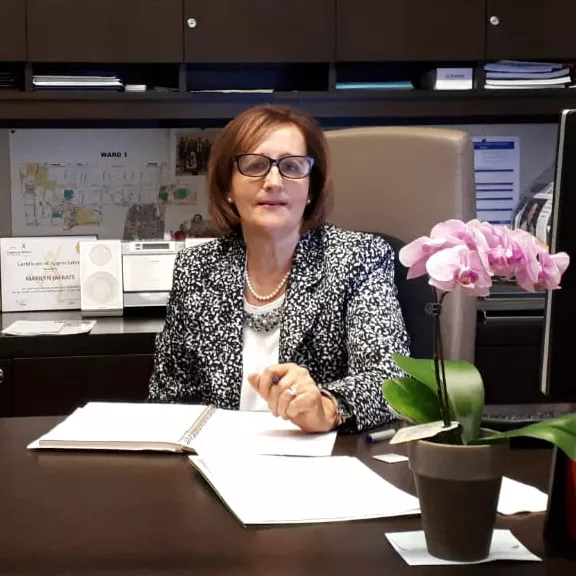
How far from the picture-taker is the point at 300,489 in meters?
1.13

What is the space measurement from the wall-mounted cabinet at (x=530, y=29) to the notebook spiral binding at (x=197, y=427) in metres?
1.77

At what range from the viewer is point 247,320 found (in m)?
1.85

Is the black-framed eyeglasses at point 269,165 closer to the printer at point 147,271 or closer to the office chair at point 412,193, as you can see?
the office chair at point 412,193

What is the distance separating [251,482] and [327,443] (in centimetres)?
23

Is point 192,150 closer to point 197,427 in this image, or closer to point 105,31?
point 105,31

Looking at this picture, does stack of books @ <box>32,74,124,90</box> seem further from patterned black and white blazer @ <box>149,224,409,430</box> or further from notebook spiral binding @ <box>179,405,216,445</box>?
notebook spiral binding @ <box>179,405,216,445</box>

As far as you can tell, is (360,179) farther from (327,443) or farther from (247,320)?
(327,443)

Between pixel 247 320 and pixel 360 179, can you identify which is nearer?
pixel 247 320

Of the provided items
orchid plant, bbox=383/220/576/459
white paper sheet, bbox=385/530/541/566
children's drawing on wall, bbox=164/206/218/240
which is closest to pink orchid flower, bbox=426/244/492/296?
orchid plant, bbox=383/220/576/459

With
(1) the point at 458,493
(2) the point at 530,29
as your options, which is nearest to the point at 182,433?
(1) the point at 458,493

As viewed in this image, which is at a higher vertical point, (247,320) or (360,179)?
(360,179)

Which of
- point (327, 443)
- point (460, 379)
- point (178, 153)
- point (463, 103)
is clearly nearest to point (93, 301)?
point (178, 153)

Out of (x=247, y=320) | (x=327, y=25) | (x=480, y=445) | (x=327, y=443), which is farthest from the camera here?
(x=327, y=25)

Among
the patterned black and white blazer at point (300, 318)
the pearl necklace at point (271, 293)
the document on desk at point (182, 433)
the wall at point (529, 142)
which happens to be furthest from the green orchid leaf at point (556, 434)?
the wall at point (529, 142)
